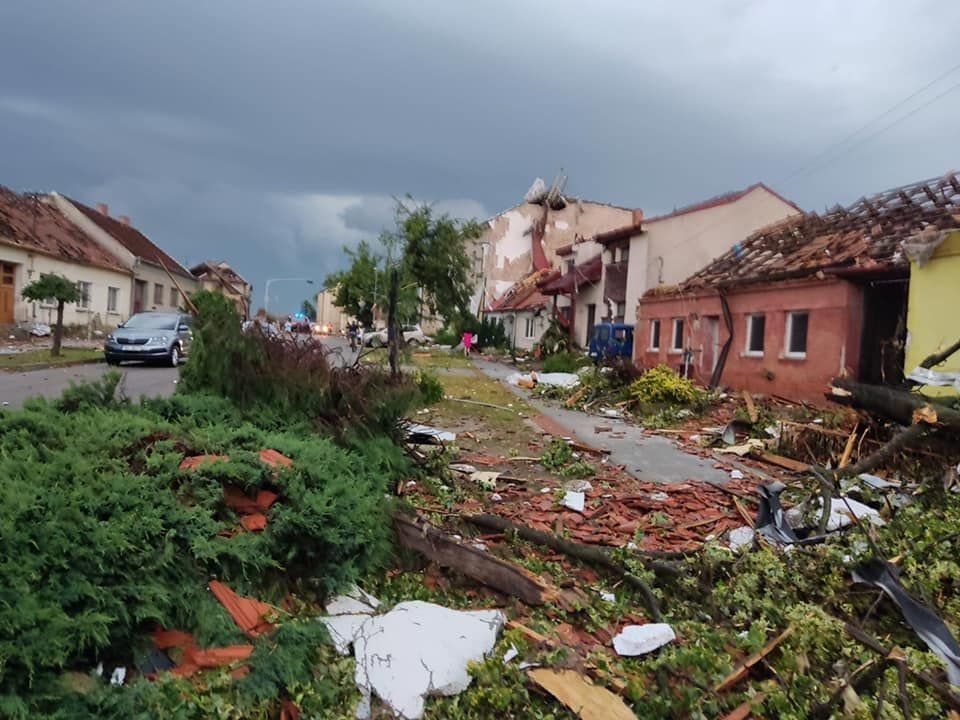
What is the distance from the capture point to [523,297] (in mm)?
41594

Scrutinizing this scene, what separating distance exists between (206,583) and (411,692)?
1313 millimetres

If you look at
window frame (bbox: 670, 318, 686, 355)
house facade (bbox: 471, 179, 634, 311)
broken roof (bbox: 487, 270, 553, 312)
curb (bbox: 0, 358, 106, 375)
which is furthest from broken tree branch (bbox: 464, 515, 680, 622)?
house facade (bbox: 471, 179, 634, 311)

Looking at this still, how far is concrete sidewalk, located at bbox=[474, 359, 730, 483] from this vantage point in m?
8.31

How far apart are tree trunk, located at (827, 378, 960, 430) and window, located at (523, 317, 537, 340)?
1142 inches

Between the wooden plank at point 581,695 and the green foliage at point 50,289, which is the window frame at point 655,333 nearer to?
the green foliage at point 50,289

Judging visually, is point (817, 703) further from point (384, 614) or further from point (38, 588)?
point (38, 588)

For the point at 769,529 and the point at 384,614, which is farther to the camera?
the point at 769,529

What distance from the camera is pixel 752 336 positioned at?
16.5 metres

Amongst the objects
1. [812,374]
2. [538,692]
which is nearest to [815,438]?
[812,374]

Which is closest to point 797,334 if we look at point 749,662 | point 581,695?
point 749,662

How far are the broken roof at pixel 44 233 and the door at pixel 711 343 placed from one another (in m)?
25.0

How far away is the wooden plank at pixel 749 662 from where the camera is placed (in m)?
3.40

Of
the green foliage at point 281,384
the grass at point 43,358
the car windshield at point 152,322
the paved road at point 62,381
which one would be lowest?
the paved road at point 62,381

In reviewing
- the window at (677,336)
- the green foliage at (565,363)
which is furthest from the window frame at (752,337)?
the green foliage at (565,363)
